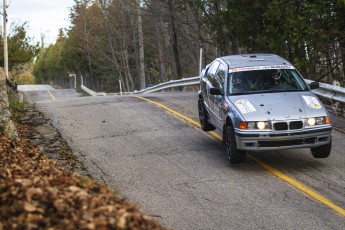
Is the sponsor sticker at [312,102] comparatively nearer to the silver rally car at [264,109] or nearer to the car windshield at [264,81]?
the silver rally car at [264,109]

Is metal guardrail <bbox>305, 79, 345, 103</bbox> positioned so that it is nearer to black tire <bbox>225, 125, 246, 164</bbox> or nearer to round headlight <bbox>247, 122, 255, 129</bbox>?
black tire <bbox>225, 125, 246, 164</bbox>

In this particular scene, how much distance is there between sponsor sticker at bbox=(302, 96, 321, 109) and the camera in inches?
347

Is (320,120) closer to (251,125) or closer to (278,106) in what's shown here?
(278,106)

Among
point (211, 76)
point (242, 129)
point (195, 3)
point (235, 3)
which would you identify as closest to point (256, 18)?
point (235, 3)

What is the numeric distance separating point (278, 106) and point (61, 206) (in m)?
5.48

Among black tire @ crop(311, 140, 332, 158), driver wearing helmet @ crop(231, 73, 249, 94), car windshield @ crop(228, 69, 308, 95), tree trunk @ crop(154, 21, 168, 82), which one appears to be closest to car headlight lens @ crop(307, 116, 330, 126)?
black tire @ crop(311, 140, 332, 158)

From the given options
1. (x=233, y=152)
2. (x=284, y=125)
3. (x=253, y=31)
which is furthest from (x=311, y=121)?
(x=253, y=31)

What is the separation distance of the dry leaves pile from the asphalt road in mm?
2030

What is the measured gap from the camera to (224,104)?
9.36 meters

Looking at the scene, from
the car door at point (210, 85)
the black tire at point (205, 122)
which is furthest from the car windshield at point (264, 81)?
the black tire at point (205, 122)

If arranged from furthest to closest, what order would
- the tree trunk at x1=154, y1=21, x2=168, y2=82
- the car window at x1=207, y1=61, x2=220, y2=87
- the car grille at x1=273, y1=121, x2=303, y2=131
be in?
the tree trunk at x1=154, y1=21, x2=168, y2=82, the car window at x1=207, y1=61, x2=220, y2=87, the car grille at x1=273, y1=121, x2=303, y2=131

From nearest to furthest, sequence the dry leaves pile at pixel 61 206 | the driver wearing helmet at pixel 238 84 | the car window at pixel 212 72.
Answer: the dry leaves pile at pixel 61 206 → the driver wearing helmet at pixel 238 84 → the car window at pixel 212 72

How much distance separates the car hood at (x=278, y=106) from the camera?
332 inches

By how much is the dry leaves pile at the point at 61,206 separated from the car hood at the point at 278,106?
4323 millimetres
